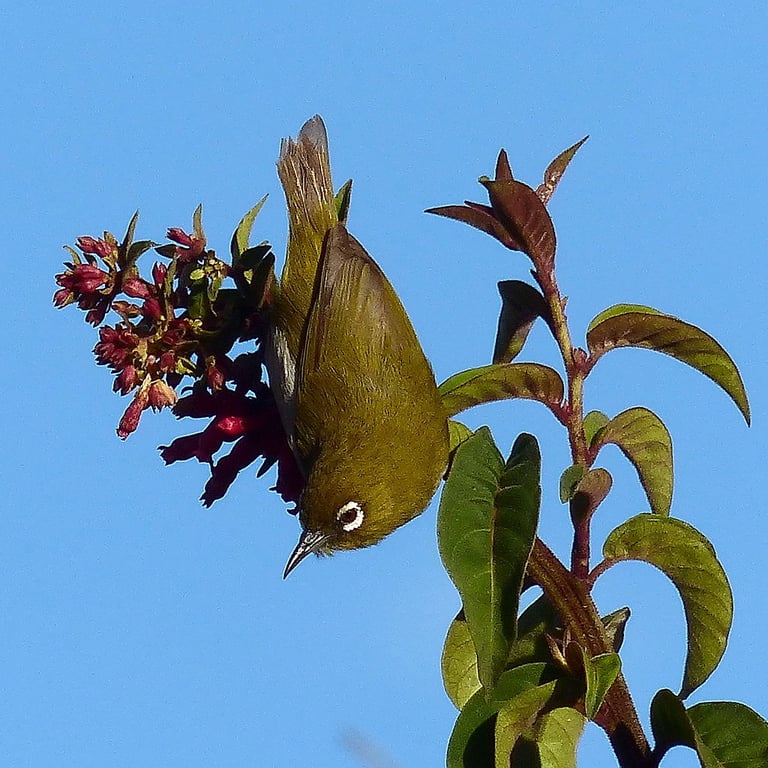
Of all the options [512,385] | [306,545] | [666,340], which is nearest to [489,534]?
[512,385]

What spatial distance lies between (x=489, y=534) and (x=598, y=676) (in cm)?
35

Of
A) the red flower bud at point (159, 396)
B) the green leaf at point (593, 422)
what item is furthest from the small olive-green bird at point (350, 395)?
the green leaf at point (593, 422)

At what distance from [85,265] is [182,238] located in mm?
312

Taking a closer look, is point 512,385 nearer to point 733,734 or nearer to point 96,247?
point 733,734

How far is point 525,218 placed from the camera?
2.64m

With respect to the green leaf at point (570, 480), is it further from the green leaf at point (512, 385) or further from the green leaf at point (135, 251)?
the green leaf at point (135, 251)

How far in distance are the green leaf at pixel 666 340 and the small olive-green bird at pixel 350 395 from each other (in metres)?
1.63

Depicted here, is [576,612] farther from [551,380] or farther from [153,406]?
[153,406]

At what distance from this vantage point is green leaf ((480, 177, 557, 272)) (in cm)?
262

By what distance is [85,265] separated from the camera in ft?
9.98

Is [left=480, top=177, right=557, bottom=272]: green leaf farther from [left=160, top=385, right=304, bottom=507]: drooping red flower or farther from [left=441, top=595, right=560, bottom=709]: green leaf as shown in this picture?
[left=160, top=385, right=304, bottom=507]: drooping red flower

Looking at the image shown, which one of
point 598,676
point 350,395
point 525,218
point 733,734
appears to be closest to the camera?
point 598,676

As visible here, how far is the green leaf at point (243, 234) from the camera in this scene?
11.2 feet

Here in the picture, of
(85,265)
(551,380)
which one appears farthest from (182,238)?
(551,380)
